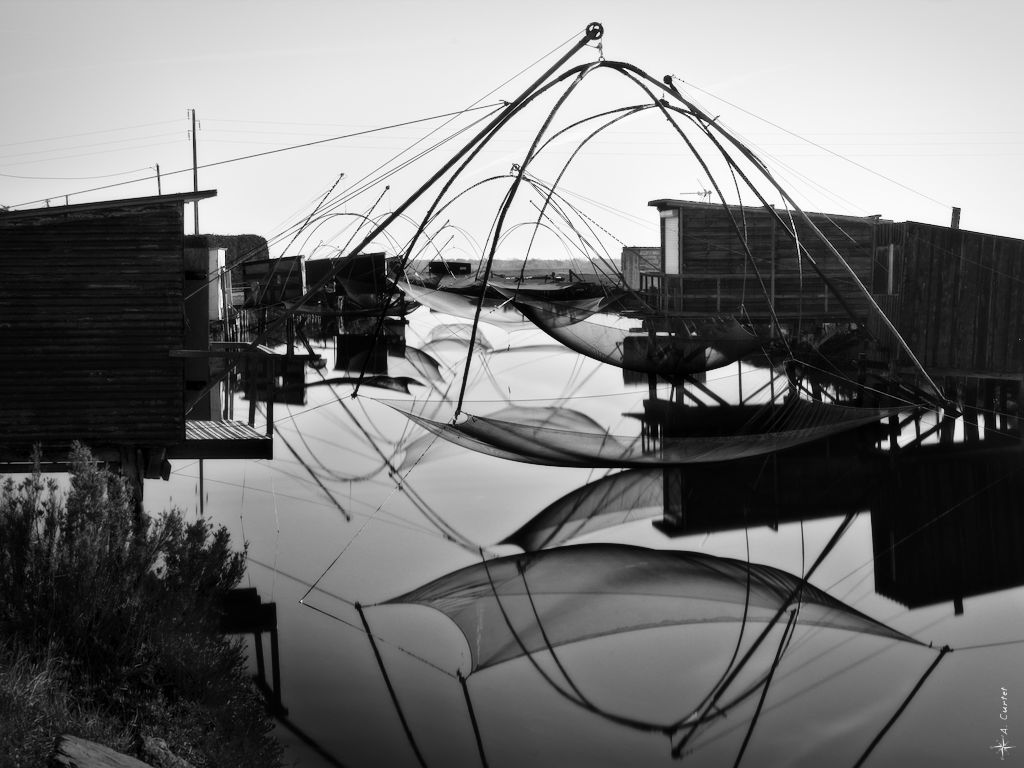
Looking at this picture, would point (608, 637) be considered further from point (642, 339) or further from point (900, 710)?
point (642, 339)

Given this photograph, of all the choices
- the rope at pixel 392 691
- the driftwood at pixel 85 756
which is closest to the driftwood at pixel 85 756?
the driftwood at pixel 85 756

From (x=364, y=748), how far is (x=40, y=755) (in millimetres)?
1476

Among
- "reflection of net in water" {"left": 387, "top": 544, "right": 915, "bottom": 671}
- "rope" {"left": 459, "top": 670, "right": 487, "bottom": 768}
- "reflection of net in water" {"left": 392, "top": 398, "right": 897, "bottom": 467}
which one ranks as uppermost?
"reflection of net in water" {"left": 392, "top": 398, "right": 897, "bottom": 467}

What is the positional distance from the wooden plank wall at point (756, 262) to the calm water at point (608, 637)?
29.4 ft

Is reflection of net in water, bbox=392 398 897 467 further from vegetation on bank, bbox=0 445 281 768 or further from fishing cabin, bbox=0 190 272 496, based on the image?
vegetation on bank, bbox=0 445 281 768

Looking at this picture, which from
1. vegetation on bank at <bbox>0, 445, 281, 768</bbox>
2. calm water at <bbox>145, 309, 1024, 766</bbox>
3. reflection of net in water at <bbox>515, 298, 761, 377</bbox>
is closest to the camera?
vegetation on bank at <bbox>0, 445, 281, 768</bbox>

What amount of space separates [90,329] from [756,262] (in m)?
14.5

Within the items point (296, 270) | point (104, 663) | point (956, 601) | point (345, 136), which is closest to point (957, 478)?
point (956, 601)

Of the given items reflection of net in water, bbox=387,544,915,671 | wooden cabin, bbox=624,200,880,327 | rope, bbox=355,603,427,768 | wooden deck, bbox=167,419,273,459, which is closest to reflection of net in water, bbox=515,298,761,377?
wooden cabin, bbox=624,200,880,327

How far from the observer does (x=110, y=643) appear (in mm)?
5016

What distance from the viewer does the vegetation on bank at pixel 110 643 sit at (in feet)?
14.4

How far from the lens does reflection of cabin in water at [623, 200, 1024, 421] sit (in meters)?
13.8

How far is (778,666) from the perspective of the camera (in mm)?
5641

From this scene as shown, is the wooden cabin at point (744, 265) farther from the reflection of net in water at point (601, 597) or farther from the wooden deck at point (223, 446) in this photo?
the wooden deck at point (223, 446)
